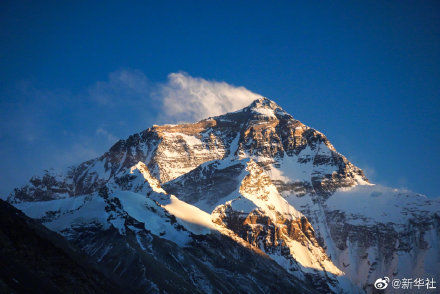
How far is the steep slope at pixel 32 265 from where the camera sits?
74.3 m

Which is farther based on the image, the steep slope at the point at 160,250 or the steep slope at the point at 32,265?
the steep slope at the point at 160,250

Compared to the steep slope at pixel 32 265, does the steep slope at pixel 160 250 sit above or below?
above

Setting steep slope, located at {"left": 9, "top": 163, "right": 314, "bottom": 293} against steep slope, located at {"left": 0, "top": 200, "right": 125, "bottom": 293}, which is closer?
steep slope, located at {"left": 0, "top": 200, "right": 125, "bottom": 293}

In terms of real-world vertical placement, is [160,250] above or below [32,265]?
above

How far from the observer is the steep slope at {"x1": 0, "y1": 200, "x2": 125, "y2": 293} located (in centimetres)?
7431

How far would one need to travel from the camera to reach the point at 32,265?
81.7m

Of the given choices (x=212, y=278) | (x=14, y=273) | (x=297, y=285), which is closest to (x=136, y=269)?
(x=212, y=278)

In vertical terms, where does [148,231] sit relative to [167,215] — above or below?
below

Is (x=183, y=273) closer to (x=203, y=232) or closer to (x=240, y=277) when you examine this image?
(x=240, y=277)

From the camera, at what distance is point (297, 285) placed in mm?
188875

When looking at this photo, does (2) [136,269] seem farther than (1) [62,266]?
Yes

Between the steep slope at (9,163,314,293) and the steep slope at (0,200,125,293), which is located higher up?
the steep slope at (9,163,314,293)

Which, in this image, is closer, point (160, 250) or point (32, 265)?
point (32, 265)

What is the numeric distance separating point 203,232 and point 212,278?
4134cm
